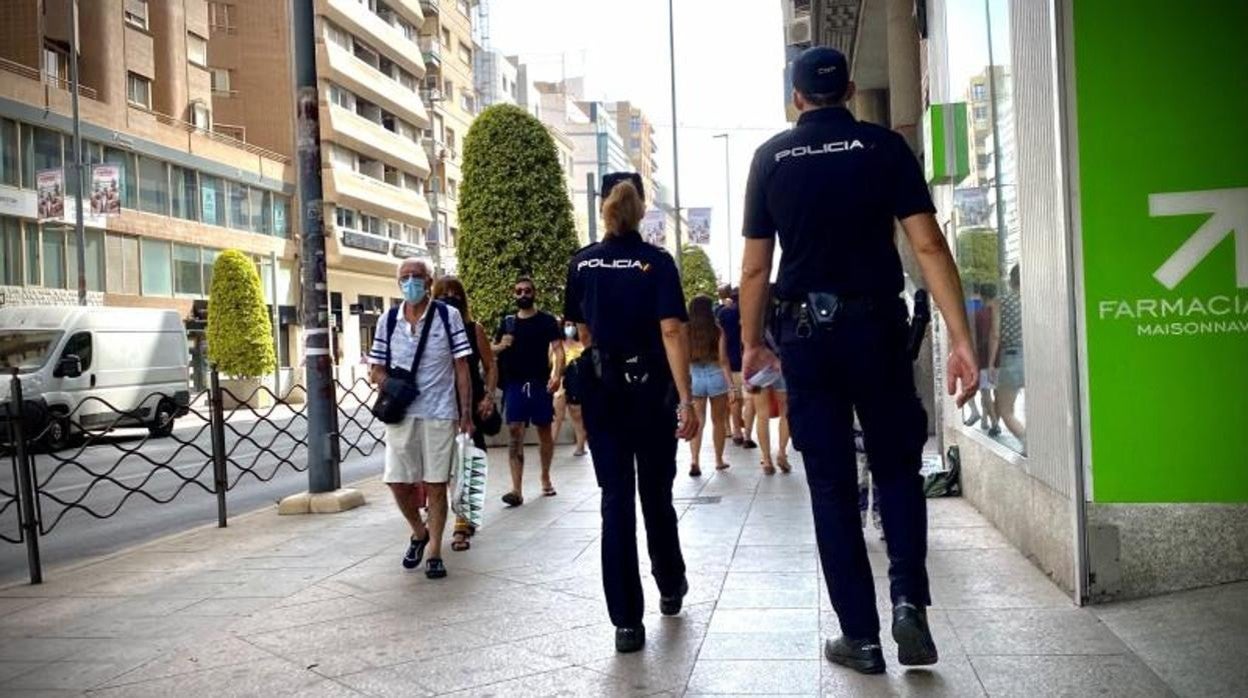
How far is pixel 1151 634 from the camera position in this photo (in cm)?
451

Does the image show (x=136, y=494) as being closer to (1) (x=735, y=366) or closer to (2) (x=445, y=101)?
(1) (x=735, y=366)

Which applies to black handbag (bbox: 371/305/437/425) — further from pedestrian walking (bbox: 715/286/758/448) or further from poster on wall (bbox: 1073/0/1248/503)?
pedestrian walking (bbox: 715/286/758/448)

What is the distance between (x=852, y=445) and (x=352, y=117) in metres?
52.4

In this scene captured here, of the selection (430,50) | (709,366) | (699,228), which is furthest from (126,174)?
(430,50)

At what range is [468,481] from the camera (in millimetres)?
7512

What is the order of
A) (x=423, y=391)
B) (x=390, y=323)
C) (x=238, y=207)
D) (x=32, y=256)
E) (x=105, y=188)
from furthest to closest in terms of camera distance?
1. (x=238, y=207)
2. (x=32, y=256)
3. (x=105, y=188)
4. (x=390, y=323)
5. (x=423, y=391)

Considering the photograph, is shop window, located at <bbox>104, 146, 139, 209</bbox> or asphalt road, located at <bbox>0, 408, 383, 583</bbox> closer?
asphalt road, located at <bbox>0, 408, 383, 583</bbox>

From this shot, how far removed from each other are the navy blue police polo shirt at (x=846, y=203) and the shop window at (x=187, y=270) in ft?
132

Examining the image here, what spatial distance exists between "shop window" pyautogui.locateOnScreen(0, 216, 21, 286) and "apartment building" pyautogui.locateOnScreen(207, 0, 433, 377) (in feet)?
43.5

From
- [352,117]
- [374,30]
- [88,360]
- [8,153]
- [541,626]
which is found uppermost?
[374,30]

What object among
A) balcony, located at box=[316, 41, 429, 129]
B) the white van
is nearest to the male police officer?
the white van

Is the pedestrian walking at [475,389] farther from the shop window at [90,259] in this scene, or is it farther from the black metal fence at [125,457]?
the shop window at [90,259]

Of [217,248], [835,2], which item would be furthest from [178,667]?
[217,248]

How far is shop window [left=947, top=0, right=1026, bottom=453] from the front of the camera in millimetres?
6406
